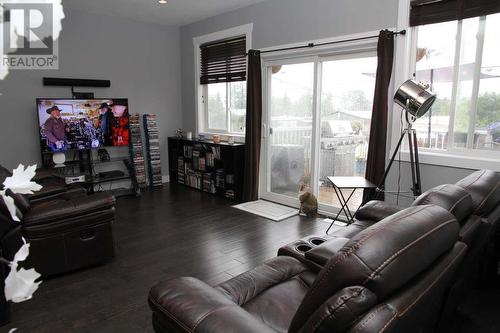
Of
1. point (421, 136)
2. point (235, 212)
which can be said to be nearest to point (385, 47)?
point (421, 136)

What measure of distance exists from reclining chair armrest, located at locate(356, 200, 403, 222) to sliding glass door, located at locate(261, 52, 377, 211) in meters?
1.44

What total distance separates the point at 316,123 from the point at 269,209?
1.31m

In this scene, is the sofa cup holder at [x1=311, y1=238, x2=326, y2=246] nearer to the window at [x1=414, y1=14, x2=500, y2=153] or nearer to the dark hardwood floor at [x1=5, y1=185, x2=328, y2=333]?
the dark hardwood floor at [x1=5, y1=185, x2=328, y2=333]

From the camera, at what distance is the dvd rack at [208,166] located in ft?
16.9

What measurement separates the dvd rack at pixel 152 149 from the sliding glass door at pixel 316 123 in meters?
2.01

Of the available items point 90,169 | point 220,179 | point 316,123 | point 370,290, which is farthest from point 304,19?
point 370,290

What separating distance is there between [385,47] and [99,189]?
4605mm

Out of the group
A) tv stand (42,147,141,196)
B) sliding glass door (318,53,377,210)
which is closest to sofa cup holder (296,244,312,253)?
sliding glass door (318,53,377,210)

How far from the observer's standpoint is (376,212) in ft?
8.65

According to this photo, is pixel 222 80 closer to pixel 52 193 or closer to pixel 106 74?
pixel 106 74

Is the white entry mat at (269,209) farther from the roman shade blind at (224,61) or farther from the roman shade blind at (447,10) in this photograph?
the roman shade blind at (447,10)

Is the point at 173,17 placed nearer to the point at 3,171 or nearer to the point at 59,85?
the point at 59,85

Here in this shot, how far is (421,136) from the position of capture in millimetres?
3553

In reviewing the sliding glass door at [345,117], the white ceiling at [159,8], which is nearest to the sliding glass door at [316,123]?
the sliding glass door at [345,117]
